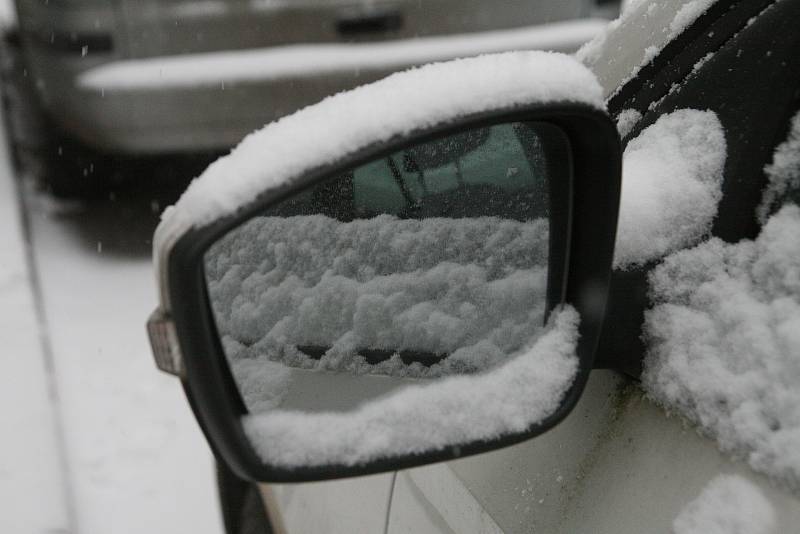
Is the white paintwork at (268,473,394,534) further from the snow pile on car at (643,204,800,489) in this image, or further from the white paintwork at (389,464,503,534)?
the snow pile on car at (643,204,800,489)

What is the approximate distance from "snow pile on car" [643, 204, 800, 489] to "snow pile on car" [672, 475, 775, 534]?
0.03 metres

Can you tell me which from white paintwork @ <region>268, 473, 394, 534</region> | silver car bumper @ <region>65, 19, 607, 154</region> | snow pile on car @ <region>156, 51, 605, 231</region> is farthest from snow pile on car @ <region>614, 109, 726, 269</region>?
silver car bumper @ <region>65, 19, 607, 154</region>

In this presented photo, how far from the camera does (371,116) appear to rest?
743 millimetres

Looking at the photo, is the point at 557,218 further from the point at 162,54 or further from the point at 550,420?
the point at 162,54

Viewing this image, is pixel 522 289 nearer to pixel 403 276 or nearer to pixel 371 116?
pixel 403 276

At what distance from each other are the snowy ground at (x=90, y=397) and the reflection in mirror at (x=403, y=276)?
211cm

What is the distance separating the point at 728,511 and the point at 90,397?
3.39m

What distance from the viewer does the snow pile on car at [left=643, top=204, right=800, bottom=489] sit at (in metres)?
0.77

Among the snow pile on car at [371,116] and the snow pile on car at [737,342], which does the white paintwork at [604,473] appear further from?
the snow pile on car at [371,116]

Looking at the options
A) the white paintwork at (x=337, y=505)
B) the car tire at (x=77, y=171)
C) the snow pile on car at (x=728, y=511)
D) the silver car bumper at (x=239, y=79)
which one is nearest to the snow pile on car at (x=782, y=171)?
the snow pile on car at (x=728, y=511)

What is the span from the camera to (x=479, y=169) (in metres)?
1.00

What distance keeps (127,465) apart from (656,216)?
2807 millimetres

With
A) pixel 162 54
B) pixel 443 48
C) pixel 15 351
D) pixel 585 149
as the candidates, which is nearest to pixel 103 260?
pixel 15 351

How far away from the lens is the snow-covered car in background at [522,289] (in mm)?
756
